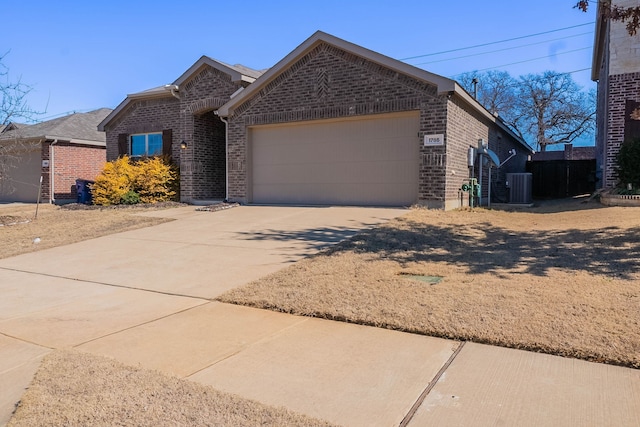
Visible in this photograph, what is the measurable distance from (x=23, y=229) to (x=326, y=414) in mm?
12695

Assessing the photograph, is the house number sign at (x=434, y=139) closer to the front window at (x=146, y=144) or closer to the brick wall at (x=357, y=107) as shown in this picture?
the brick wall at (x=357, y=107)

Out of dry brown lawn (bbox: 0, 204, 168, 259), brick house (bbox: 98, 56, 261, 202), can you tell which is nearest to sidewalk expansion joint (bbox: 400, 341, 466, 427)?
dry brown lawn (bbox: 0, 204, 168, 259)

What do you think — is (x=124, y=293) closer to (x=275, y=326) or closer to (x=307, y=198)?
(x=275, y=326)

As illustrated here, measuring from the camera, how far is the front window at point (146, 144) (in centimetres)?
1948

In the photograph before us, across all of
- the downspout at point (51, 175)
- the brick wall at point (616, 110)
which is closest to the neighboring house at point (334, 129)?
the brick wall at point (616, 110)

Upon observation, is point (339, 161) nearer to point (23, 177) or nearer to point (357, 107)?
point (357, 107)

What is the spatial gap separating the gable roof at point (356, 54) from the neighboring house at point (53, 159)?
424 inches

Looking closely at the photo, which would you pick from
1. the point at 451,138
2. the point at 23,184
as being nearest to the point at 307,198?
the point at 451,138

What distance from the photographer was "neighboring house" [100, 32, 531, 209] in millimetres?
12391

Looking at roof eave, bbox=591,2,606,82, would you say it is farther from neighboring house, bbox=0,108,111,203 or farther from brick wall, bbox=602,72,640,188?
neighboring house, bbox=0,108,111,203

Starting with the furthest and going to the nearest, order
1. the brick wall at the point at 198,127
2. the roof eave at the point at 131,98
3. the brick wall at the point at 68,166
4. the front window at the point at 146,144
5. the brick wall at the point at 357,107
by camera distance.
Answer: the brick wall at the point at 68,166
the front window at the point at 146,144
the roof eave at the point at 131,98
the brick wall at the point at 198,127
the brick wall at the point at 357,107

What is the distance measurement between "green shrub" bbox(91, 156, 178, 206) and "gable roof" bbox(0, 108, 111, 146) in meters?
5.66

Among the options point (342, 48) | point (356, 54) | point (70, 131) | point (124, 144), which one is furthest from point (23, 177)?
point (356, 54)

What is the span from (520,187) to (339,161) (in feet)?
24.2
